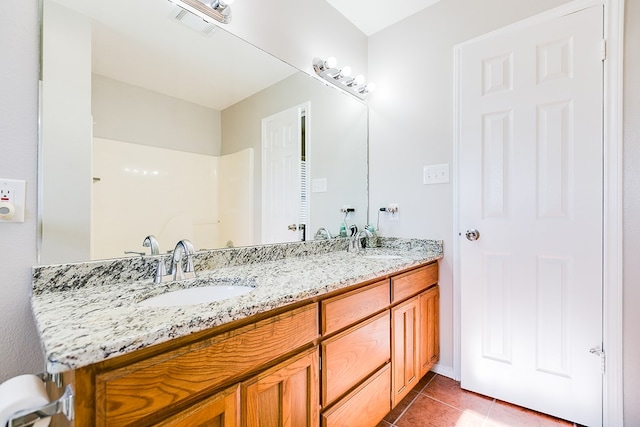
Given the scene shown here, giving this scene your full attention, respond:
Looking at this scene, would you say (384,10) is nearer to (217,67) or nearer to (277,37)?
(277,37)

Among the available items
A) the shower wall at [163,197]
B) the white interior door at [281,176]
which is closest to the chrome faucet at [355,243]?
Answer: the white interior door at [281,176]

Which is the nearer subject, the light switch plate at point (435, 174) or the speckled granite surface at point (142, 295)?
the speckled granite surface at point (142, 295)

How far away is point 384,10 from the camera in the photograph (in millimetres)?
A: 1926

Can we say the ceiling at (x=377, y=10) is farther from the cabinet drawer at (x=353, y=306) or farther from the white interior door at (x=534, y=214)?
the cabinet drawer at (x=353, y=306)

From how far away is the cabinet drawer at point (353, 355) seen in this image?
101 centimetres

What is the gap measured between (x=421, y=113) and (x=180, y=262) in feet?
5.60

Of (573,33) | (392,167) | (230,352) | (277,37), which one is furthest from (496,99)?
(230,352)

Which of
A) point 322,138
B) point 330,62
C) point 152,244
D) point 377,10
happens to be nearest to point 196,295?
point 152,244

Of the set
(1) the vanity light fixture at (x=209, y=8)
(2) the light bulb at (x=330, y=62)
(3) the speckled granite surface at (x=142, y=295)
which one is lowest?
(3) the speckled granite surface at (x=142, y=295)

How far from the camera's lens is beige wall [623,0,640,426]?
1274 mm

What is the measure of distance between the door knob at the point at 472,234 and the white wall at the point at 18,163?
75.5 inches

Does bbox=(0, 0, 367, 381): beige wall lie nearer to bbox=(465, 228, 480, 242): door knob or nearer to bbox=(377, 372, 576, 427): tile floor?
bbox=(377, 372, 576, 427): tile floor

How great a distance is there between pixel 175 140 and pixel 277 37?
33.5 inches

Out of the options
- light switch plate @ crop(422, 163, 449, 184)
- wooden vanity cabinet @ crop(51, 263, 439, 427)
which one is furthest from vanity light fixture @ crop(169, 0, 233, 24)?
light switch plate @ crop(422, 163, 449, 184)
